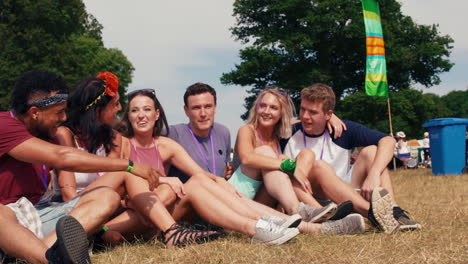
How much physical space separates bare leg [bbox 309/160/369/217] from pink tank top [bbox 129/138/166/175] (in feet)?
4.36

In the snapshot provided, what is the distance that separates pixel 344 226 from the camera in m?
4.41

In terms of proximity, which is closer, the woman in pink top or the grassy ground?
the grassy ground

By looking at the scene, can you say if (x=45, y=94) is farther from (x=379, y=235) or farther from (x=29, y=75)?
(x=379, y=235)

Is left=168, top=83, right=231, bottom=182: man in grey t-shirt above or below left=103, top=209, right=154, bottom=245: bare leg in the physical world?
above

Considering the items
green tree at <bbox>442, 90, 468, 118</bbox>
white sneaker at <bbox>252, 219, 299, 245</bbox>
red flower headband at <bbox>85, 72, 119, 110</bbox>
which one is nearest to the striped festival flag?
red flower headband at <bbox>85, 72, 119, 110</bbox>

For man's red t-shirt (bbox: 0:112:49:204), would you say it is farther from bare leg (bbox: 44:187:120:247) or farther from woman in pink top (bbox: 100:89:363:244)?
woman in pink top (bbox: 100:89:363:244)

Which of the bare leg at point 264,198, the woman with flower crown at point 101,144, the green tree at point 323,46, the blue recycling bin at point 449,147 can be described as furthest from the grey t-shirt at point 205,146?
the green tree at point 323,46

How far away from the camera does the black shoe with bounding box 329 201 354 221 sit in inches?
175

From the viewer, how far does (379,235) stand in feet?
14.0

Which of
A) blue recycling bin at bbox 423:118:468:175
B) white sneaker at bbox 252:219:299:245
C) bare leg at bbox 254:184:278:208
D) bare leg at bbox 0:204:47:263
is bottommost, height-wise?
blue recycling bin at bbox 423:118:468:175

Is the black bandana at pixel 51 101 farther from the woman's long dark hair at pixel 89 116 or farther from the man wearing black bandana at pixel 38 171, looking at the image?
the woman's long dark hair at pixel 89 116

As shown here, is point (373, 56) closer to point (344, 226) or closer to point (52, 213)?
point (344, 226)

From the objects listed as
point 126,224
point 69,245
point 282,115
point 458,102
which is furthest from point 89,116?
point 458,102

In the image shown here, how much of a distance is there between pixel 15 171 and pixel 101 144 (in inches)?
36.3
